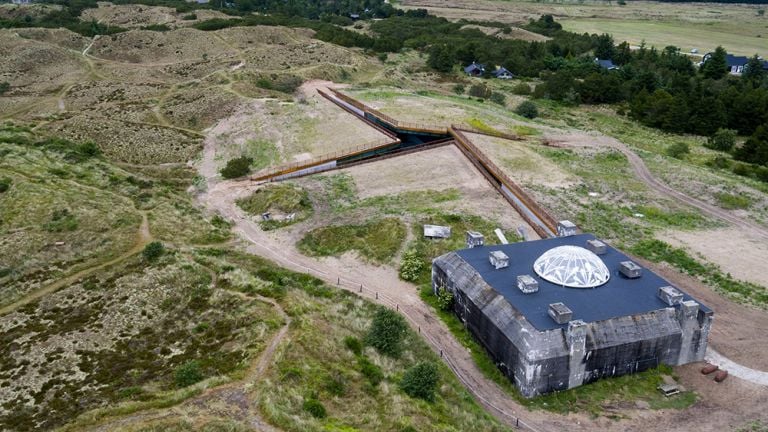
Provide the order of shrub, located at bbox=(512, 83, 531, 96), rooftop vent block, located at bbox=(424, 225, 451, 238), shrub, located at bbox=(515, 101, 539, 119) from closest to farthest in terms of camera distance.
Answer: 1. rooftop vent block, located at bbox=(424, 225, 451, 238)
2. shrub, located at bbox=(515, 101, 539, 119)
3. shrub, located at bbox=(512, 83, 531, 96)

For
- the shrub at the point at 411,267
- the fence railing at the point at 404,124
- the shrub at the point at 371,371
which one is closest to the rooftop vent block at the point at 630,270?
the shrub at the point at 411,267

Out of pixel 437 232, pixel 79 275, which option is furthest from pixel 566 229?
pixel 79 275

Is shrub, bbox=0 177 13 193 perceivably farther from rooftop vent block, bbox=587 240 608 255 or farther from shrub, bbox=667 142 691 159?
shrub, bbox=667 142 691 159

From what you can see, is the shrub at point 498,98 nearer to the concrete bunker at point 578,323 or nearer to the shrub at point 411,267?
the shrub at point 411,267

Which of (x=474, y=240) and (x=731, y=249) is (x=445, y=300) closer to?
(x=474, y=240)

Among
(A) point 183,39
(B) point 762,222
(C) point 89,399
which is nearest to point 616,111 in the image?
(B) point 762,222

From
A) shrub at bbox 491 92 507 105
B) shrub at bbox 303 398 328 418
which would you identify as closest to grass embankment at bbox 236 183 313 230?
shrub at bbox 303 398 328 418
